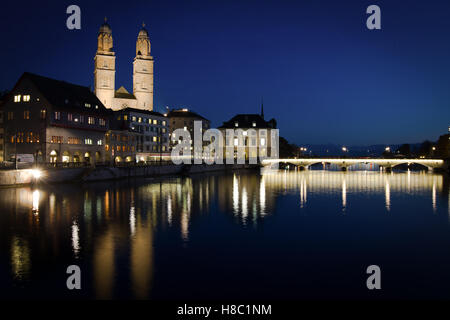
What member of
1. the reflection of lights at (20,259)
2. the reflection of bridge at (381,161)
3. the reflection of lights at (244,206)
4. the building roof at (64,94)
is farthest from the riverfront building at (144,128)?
the reflection of lights at (20,259)

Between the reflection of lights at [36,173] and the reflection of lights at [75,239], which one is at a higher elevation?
the reflection of lights at [36,173]

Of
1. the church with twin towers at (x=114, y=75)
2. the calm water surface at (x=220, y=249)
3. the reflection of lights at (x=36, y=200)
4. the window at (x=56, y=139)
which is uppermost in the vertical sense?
the church with twin towers at (x=114, y=75)

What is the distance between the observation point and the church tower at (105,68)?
467 ft

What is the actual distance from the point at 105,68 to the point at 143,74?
15891 mm

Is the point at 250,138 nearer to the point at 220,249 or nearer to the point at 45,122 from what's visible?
the point at 45,122

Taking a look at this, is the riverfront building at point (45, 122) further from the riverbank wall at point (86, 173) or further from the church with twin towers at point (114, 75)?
the church with twin towers at point (114, 75)

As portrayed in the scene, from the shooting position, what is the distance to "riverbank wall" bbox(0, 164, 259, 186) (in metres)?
56.1

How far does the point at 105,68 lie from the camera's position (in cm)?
14388

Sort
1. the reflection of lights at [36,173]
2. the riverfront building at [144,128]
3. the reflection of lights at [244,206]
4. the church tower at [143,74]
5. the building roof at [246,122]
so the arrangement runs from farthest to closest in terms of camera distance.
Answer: the church tower at [143,74] → the building roof at [246,122] → the riverfront building at [144,128] → the reflection of lights at [36,173] → the reflection of lights at [244,206]

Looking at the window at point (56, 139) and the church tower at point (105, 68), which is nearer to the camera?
the window at point (56, 139)

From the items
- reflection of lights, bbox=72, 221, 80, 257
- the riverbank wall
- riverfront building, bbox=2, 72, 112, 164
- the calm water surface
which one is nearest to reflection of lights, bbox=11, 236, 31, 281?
the calm water surface

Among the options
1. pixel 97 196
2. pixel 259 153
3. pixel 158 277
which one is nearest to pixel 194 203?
pixel 97 196
